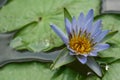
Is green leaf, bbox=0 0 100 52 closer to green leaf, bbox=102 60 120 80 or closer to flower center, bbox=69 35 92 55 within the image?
flower center, bbox=69 35 92 55

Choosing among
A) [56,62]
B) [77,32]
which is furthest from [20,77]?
[77,32]

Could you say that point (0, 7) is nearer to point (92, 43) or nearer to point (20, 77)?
point (20, 77)

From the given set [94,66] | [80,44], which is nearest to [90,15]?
[80,44]

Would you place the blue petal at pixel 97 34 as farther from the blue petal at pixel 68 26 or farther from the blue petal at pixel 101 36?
the blue petal at pixel 68 26

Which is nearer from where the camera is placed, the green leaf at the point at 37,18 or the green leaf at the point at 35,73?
the green leaf at the point at 35,73

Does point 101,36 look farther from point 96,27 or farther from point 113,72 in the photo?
point 113,72

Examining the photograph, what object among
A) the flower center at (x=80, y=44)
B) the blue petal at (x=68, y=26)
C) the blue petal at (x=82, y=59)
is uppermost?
the blue petal at (x=68, y=26)

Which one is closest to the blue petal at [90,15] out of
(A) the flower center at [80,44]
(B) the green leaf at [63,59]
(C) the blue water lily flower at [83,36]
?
(C) the blue water lily flower at [83,36]
